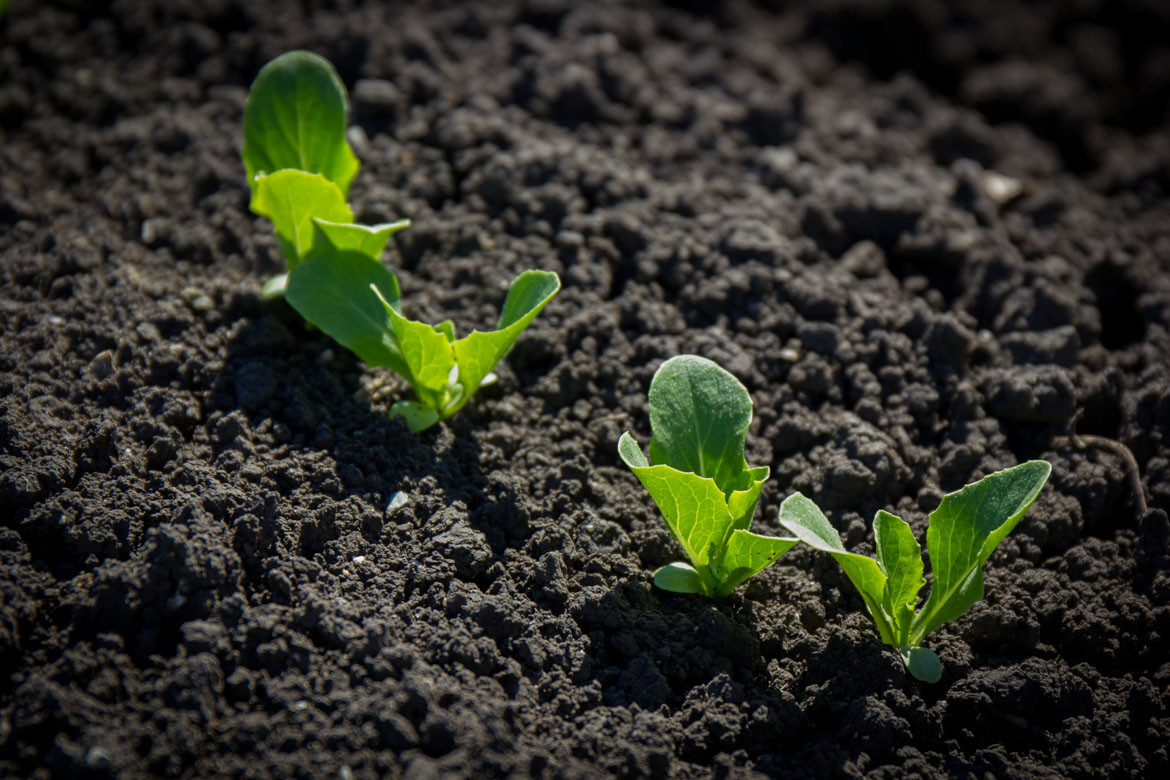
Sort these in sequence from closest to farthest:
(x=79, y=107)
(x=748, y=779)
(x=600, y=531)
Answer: (x=748, y=779) < (x=600, y=531) < (x=79, y=107)

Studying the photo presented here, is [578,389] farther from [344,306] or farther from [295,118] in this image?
[295,118]

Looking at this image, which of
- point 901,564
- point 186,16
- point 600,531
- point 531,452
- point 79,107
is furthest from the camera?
point 186,16

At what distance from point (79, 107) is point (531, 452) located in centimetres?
197

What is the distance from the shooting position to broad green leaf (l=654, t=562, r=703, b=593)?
2.08 m

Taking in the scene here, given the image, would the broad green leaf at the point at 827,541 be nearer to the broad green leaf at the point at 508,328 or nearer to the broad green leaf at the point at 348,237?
the broad green leaf at the point at 508,328

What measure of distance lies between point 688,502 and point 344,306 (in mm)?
→ 987

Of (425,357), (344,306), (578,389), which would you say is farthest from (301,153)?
(578,389)

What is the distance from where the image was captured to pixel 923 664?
198 centimetres

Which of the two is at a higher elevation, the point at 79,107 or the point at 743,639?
the point at 79,107

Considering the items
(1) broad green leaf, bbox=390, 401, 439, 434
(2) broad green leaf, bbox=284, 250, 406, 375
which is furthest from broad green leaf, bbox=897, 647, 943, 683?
(2) broad green leaf, bbox=284, 250, 406, 375

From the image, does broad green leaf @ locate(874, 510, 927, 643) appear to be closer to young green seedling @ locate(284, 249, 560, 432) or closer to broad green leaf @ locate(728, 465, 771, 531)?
broad green leaf @ locate(728, 465, 771, 531)

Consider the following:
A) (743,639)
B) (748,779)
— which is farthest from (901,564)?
(748,779)

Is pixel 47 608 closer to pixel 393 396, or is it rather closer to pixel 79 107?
pixel 393 396

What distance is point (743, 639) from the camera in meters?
2.03
